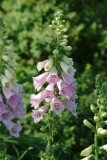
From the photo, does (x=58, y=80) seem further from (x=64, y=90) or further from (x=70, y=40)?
(x=70, y=40)

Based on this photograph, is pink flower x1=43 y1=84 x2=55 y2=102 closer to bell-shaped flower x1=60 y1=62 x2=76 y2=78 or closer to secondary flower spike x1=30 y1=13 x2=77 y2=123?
secondary flower spike x1=30 y1=13 x2=77 y2=123

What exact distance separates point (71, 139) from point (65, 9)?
253 centimetres

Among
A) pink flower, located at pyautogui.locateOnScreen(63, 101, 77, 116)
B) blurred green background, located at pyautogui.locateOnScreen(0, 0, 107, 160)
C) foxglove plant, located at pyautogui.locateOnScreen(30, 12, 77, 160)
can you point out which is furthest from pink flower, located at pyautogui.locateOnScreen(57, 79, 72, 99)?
blurred green background, located at pyautogui.locateOnScreen(0, 0, 107, 160)

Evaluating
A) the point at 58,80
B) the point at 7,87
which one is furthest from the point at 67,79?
the point at 7,87

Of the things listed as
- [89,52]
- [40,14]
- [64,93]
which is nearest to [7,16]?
[40,14]

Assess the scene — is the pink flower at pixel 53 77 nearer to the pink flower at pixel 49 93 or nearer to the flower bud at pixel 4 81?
the pink flower at pixel 49 93

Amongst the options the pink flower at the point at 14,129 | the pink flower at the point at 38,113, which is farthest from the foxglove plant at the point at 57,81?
the pink flower at the point at 14,129

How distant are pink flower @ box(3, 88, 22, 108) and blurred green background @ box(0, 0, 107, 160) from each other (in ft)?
6.27

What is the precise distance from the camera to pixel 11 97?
8.62 ft

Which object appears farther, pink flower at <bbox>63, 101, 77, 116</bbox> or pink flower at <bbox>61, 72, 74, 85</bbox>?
pink flower at <bbox>63, 101, 77, 116</bbox>

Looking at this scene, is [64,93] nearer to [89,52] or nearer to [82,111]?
[82,111]

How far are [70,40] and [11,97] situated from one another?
343 centimetres

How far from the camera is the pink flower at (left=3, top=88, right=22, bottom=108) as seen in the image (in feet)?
8.35

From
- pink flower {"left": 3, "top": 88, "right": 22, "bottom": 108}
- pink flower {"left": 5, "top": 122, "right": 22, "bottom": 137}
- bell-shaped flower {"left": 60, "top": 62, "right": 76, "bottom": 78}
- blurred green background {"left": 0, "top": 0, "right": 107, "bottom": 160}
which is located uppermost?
blurred green background {"left": 0, "top": 0, "right": 107, "bottom": 160}
